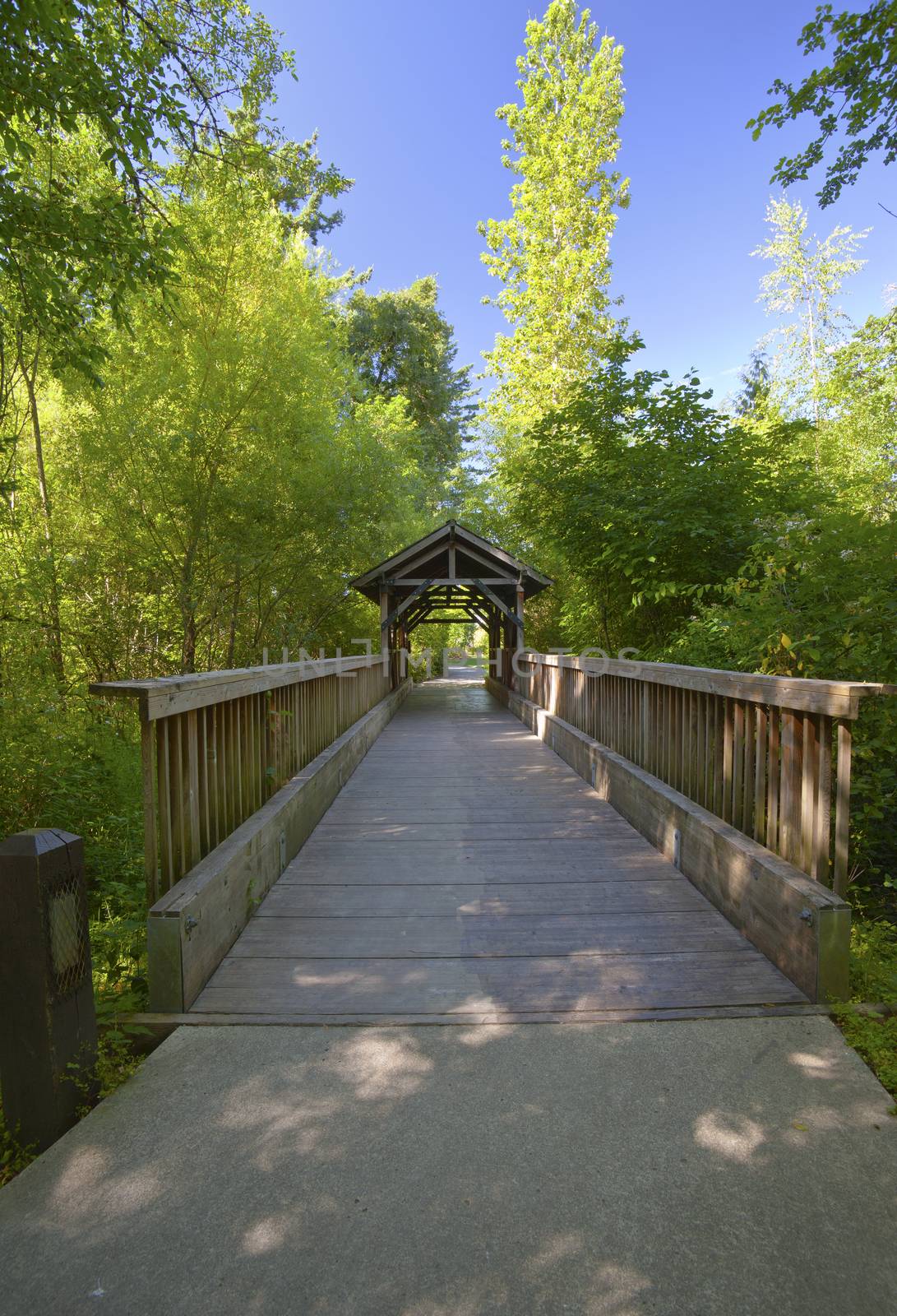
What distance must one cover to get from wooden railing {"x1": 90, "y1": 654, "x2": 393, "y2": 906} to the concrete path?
78 cm

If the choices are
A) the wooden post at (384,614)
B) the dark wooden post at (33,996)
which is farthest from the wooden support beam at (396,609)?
the dark wooden post at (33,996)

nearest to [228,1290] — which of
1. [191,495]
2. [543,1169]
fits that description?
[543,1169]

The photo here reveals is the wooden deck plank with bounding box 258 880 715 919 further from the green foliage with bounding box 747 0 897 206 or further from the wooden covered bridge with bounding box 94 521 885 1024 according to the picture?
the green foliage with bounding box 747 0 897 206

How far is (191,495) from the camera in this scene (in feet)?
27.6

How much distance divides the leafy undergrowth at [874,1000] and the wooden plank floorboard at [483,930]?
243mm

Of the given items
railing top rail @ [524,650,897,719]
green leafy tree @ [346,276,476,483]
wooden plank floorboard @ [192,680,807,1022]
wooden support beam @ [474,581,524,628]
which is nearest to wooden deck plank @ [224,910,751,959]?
wooden plank floorboard @ [192,680,807,1022]

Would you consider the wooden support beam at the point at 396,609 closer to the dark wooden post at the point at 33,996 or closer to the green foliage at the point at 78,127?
the green foliage at the point at 78,127

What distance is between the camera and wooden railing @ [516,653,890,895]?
2.49m

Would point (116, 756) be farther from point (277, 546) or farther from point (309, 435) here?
point (309, 435)

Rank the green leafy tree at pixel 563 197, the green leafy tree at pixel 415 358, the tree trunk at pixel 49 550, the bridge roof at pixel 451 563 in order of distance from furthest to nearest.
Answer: the green leafy tree at pixel 415 358 → the green leafy tree at pixel 563 197 → the bridge roof at pixel 451 563 → the tree trunk at pixel 49 550

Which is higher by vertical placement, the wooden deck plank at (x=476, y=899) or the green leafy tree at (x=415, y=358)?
the green leafy tree at (x=415, y=358)

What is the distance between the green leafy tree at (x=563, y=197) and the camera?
20828 millimetres

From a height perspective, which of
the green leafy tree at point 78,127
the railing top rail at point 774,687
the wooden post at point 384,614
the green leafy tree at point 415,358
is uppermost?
the green leafy tree at point 415,358

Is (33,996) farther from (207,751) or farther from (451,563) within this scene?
(451,563)
